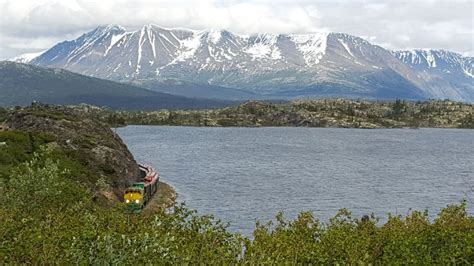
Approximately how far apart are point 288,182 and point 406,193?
97.5 ft

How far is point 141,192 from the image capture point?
91.1 meters

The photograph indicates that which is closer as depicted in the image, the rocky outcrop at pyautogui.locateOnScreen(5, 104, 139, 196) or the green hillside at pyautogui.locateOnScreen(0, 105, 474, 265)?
the green hillside at pyautogui.locateOnScreen(0, 105, 474, 265)

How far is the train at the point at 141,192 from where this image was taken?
8460 cm

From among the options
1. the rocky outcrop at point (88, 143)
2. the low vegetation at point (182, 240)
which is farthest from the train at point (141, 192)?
the low vegetation at point (182, 240)

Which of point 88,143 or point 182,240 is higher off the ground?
point 182,240

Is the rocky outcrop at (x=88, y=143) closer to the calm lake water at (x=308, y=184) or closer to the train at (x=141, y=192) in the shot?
the train at (x=141, y=192)

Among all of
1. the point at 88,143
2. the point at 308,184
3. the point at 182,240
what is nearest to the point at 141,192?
the point at 88,143

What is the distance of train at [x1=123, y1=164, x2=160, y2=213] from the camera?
84.6 metres

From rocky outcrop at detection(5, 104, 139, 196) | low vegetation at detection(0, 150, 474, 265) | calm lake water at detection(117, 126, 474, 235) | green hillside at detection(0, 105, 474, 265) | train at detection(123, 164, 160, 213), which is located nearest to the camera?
low vegetation at detection(0, 150, 474, 265)

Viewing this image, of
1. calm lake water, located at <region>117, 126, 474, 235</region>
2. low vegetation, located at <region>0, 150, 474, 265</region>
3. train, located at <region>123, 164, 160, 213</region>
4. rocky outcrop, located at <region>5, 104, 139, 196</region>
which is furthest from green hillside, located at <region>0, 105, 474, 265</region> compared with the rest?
rocky outcrop, located at <region>5, 104, 139, 196</region>

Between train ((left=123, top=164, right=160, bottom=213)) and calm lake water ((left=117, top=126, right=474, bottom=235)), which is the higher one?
train ((left=123, top=164, right=160, bottom=213))

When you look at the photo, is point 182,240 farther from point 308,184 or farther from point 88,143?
point 308,184

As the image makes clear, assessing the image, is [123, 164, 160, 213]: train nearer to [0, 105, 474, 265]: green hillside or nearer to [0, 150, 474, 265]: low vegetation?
[0, 105, 474, 265]: green hillside

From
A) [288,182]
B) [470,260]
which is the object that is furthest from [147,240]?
[288,182]
